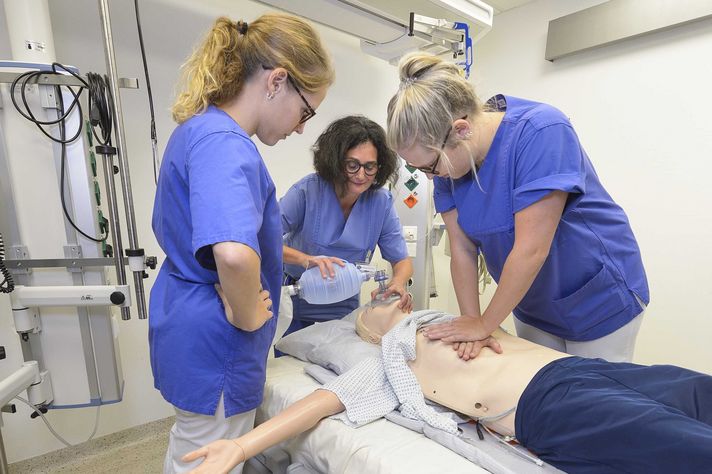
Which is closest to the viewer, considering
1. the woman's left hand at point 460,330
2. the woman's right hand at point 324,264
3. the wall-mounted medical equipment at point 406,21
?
the woman's left hand at point 460,330

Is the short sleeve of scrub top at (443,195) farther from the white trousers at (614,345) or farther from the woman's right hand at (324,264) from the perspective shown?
the white trousers at (614,345)

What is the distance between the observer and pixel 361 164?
1.53 meters

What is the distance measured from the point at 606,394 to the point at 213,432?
35.8 inches

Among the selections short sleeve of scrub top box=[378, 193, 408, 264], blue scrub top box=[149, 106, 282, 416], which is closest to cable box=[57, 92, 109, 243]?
blue scrub top box=[149, 106, 282, 416]

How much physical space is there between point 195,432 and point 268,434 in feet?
0.56

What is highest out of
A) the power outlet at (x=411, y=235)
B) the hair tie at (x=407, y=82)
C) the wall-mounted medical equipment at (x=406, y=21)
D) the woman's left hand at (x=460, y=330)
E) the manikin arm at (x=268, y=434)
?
the wall-mounted medical equipment at (x=406, y=21)

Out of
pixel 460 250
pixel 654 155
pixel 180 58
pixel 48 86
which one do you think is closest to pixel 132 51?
pixel 180 58

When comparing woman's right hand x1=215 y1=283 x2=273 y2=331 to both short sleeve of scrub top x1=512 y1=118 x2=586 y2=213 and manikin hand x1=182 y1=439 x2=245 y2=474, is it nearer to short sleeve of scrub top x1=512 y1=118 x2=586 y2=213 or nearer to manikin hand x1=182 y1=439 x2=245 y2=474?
manikin hand x1=182 y1=439 x2=245 y2=474

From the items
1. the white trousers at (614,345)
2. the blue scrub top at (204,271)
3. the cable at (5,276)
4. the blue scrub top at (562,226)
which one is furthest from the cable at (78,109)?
the white trousers at (614,345)

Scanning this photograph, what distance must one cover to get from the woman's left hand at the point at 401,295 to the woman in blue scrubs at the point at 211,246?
705mm

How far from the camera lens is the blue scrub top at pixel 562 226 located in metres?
0.97

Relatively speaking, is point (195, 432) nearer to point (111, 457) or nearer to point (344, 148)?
point (344, 148)

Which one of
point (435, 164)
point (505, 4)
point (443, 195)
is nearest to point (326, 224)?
point (443, 195)

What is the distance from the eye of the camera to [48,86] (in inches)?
50.0
